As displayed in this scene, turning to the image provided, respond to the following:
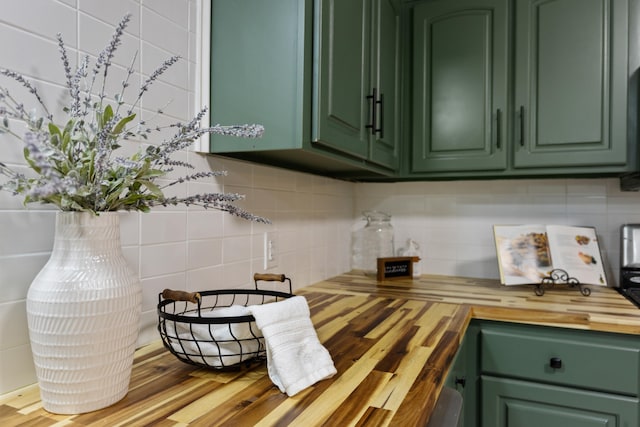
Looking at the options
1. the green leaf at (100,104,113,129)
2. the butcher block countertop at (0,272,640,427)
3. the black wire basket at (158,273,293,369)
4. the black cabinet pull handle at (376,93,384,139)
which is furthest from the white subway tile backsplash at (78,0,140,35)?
the black cabinet pull handle at (376,93,384,139)

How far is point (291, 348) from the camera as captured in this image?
82 cm

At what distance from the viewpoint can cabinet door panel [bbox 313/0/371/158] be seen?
115 cm

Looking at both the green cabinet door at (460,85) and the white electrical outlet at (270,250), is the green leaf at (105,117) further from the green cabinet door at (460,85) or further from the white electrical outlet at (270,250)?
the green cabinet door at (460,85)

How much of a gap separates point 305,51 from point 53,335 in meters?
0.84

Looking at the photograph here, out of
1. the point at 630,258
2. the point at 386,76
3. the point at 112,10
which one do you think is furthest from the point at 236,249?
the point at 630,258

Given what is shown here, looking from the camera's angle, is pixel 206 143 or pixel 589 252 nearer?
pixel 206 143

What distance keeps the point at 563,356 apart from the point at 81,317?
1.43 meters

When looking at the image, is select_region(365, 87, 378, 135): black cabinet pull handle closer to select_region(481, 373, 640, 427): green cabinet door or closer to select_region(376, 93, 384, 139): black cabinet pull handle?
select_region(376, 93, 384, 139): black cabinet pull handle

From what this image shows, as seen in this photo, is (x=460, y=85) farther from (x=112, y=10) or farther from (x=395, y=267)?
(x=112, y=10)

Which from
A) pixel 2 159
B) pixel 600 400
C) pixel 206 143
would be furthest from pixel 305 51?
pixel 600 400

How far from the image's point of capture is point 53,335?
2.15ft

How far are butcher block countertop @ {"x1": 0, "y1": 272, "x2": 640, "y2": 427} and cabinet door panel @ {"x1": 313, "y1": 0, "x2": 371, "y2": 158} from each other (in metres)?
0.55

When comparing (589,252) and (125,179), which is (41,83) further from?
(589,252)

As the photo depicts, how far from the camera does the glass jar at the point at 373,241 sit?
220cm
